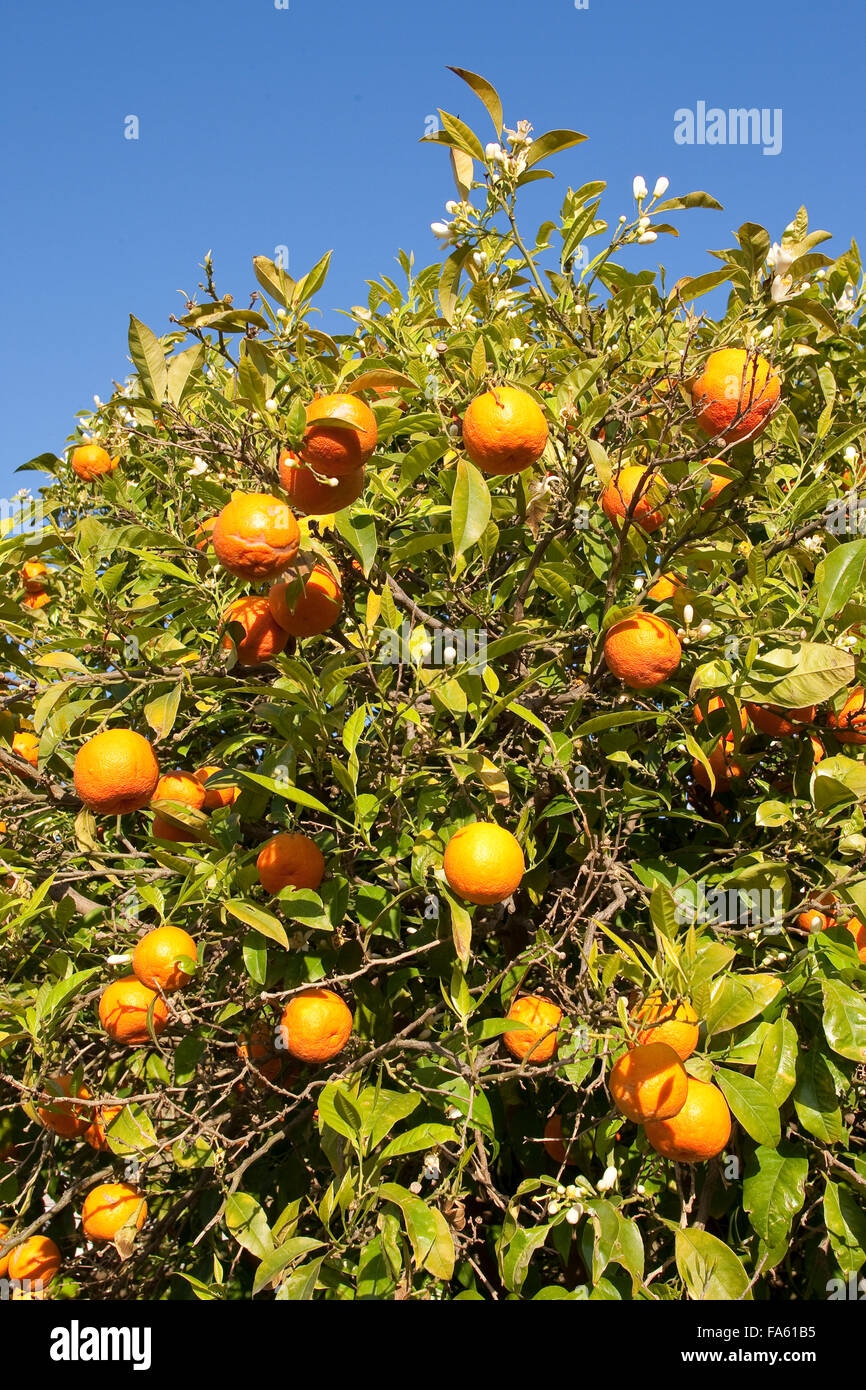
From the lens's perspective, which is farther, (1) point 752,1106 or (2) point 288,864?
(2) point 288,864

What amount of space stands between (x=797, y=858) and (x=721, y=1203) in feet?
2.08

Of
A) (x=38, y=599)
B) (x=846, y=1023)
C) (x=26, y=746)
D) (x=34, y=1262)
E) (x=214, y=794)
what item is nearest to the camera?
(x=846, y=1023)

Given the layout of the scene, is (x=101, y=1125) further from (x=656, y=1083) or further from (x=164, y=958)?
(x=656, y=1083)

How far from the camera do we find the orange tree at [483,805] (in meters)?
1.38

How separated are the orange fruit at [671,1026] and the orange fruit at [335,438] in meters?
0.89

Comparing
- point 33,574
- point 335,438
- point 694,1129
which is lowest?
point 694,1129

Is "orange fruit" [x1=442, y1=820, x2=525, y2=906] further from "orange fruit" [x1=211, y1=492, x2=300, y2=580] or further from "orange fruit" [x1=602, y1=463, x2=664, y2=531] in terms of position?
"orange fruit" [x1=602, y1=463, x2=664, y2=531]

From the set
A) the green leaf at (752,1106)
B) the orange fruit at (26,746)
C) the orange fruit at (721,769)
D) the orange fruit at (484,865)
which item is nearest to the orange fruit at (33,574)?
the orange fruit at (26,746)

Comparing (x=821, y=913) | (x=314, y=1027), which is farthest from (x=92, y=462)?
(x=821, y=913)

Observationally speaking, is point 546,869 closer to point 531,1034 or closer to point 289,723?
point 531,1034

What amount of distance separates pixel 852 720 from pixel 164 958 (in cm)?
139

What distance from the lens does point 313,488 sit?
1307 millimetres

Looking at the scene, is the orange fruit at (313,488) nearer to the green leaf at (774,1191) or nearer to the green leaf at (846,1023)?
the green leaf at (846,1023)

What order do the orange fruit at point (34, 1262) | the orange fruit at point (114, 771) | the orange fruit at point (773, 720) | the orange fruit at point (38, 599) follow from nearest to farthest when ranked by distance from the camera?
1. the orange fruit at point (114, 771)
2. the orange fruit at point (773, 720)
3. the orange fruit at point (34, 1262)
4. the orange fruit at point (38, 599)
